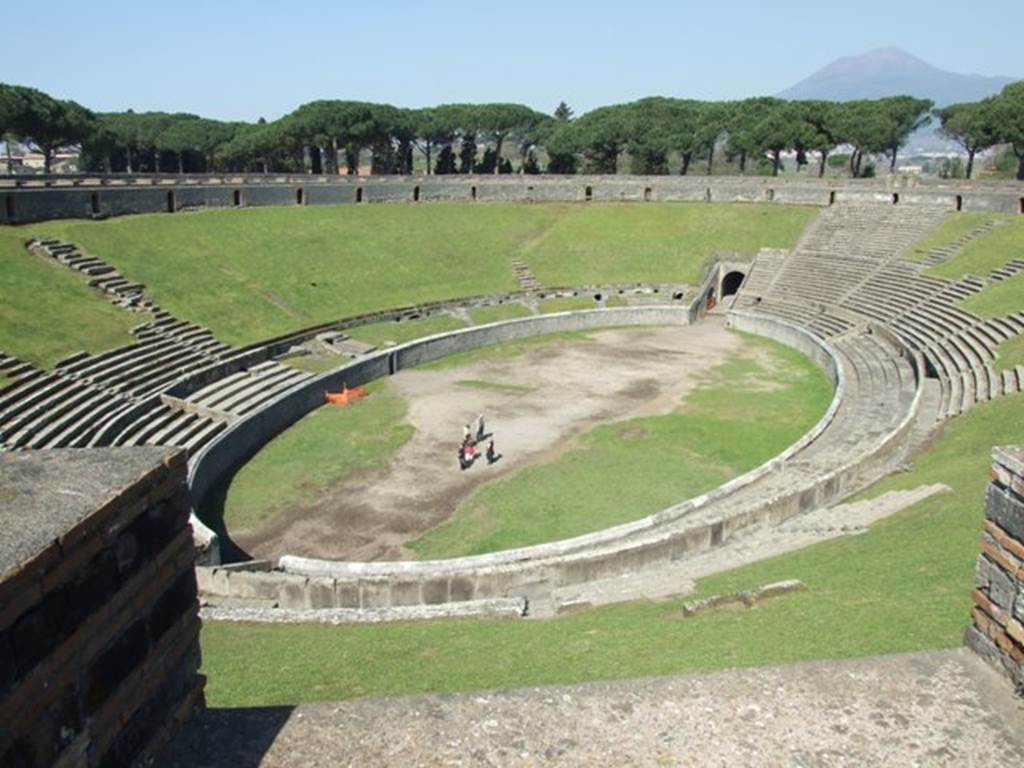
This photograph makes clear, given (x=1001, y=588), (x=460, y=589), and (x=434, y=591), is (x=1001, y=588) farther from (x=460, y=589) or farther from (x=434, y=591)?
(x=434, y=591)

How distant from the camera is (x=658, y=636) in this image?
1119 cm

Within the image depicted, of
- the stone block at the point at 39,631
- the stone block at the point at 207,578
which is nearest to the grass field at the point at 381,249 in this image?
the stone block at the point at 207,578

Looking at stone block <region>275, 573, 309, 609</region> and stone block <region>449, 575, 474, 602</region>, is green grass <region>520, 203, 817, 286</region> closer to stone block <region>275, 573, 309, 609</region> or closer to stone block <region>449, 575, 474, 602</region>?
stone block <region>449, 575, 474, 602</region>

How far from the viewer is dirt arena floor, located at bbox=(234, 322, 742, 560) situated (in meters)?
21.1

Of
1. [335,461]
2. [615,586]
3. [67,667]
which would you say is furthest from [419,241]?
[67,667]

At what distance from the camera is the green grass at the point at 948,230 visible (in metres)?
43.6

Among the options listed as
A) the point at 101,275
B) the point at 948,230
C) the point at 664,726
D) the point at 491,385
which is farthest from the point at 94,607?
the point at 948,230

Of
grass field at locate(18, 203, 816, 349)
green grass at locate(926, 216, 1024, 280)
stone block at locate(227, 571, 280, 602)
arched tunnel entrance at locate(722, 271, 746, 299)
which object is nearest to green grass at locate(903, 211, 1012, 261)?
green grass at locate(926, 216, 1024, 280)

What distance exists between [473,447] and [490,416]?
14.8 ft

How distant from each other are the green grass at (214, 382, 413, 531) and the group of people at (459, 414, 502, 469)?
7.98 feet

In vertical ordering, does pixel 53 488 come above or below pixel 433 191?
below

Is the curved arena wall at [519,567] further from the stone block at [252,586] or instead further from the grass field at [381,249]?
the grass field at [381,249]

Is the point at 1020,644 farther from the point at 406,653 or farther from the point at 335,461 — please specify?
the point at 335,461

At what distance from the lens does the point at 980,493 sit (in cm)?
1582
